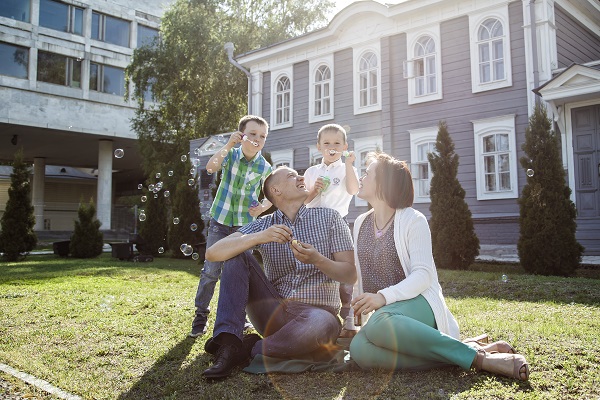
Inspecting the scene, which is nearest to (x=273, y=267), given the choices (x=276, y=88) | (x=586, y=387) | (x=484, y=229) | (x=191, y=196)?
(x=586, y=387)

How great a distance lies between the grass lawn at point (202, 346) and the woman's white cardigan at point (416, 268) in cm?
35

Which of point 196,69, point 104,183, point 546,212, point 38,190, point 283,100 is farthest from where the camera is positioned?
point 38,190

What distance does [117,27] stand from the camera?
Answer: 32.2 m

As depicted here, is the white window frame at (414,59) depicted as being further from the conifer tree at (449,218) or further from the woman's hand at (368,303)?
the woman's hand at (368,303)

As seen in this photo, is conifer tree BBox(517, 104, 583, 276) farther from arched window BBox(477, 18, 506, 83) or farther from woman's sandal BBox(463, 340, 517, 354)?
woman's sandal BBox(463, 340, 517, 354)

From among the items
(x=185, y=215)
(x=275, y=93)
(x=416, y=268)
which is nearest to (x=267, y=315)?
(x=416, y=268)

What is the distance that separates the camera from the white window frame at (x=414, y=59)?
46.6 ft

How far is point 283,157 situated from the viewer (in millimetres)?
18016

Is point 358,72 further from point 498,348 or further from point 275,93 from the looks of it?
point 498,348

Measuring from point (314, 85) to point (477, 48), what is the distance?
567 centimetres

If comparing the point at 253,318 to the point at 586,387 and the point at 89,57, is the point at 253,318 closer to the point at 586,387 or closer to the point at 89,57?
the point at 586,387

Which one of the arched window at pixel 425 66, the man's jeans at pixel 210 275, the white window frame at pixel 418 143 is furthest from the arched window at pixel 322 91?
the man's jeans at pixel 210 275

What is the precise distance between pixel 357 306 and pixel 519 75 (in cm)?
1162

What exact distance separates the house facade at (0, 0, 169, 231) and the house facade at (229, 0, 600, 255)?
52.8 ft
